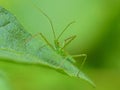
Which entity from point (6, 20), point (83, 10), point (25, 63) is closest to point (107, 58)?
point (83, 10)

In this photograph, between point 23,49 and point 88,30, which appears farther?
point 88,30

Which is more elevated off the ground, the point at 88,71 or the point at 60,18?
the point at 60,18

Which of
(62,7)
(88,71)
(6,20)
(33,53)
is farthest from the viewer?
(62,7)

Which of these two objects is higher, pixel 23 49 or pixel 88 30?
pixel 23 49

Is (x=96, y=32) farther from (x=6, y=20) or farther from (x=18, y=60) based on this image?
(x=18, y=60)

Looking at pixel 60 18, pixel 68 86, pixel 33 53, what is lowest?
pixel 68 86

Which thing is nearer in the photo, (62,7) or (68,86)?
(68,86)

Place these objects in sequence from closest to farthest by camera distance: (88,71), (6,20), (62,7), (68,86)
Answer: (6,20) < (68,86) < (88,71) < (62,7)
